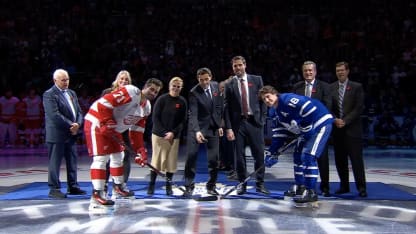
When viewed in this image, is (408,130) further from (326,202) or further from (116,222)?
(116,222)

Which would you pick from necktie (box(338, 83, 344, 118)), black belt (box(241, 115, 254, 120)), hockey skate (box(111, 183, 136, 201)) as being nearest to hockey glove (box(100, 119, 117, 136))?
hockey skate (box(111, 183, 136, 201))

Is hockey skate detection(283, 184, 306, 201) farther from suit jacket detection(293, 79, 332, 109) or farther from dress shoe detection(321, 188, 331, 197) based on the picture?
suit jacket detection(293, 79, 332, 109)

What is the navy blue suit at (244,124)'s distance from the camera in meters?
7.20

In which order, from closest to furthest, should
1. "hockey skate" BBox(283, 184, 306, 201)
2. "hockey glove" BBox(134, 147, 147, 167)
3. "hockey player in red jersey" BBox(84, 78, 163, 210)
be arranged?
"hockey player in red jersey" BBox(84, 78, 163, 210) < "hockey glove" BBox(134, 147, 147, 167) < "hockey skate" BBox(283, 184, 306, 201)

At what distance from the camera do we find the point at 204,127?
7070mm

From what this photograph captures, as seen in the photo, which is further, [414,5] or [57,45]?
[414,5]

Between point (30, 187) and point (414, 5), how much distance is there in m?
15.6

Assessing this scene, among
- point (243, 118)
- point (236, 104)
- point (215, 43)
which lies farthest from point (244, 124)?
point (215, 43)

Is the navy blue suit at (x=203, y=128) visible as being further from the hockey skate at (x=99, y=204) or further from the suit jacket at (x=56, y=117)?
the suit jacket at (x=56, y=117)

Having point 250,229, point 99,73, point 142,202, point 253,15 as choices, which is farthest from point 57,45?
point 250,229

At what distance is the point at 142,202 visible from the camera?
6.69 m

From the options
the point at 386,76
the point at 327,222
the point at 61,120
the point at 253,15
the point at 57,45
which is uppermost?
the point at 253,15

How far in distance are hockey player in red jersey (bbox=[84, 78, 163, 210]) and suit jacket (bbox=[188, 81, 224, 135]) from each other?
2.87 feet

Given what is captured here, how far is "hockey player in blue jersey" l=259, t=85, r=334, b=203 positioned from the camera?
20.6 ft
